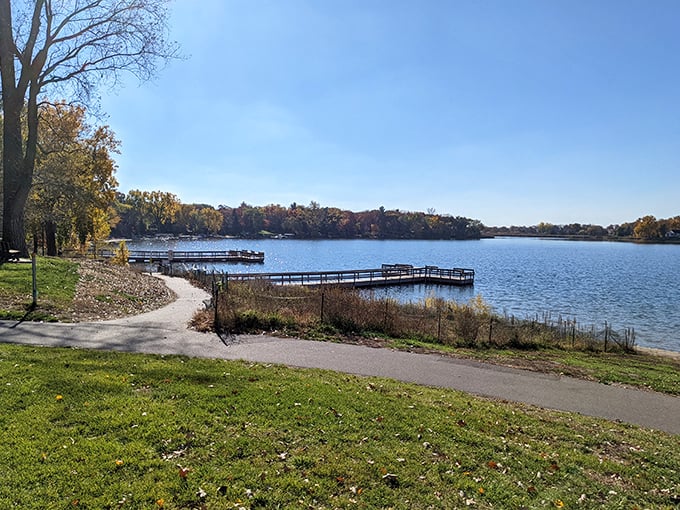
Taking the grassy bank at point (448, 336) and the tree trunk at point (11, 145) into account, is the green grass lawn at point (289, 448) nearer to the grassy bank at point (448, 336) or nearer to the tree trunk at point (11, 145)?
the grassy bank at point (448, 336)

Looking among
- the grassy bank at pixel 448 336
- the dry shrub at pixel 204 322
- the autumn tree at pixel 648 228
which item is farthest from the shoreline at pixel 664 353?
the autumn tree at pixel 648 228

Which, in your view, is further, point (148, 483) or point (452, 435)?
point (452, 435)

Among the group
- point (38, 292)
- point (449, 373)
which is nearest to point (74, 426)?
point (449, 373)

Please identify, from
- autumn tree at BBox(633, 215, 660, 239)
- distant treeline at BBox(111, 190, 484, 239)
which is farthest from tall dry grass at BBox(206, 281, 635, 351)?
autumn tree at BBox(633, 215, 660, 239)

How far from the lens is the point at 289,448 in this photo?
519 cm

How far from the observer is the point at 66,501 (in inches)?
151

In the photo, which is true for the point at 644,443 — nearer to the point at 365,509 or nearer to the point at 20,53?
the point at 365,509

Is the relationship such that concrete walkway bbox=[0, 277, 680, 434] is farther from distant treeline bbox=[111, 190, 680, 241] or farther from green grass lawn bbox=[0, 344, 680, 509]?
distant treeline bbox=[111, 190, 680, 241]

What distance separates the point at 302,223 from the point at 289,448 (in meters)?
171

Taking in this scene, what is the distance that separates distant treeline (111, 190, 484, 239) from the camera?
15888 cm

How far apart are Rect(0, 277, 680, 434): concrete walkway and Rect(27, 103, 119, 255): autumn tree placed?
655 inches

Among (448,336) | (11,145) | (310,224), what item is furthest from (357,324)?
(310,224)

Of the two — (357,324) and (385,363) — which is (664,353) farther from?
(385,363)

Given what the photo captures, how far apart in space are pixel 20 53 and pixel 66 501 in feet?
71.7
